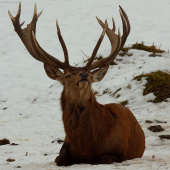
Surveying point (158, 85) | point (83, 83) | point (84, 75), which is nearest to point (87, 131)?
point (83, 83)

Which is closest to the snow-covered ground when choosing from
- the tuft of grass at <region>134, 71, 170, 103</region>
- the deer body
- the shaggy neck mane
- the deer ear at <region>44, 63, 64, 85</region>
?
the tuft of grass at <region>134, 71, 170, 103</region>

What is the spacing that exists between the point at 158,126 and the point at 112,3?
23.1 metres

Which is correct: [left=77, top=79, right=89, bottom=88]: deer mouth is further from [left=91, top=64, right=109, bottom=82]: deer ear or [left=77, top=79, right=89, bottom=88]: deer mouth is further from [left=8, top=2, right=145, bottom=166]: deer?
[left=91, top=64, right=109, bottom=82]: deer ear

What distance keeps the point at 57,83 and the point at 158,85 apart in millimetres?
3994

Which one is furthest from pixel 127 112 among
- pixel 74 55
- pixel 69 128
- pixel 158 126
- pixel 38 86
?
pixel 74 55

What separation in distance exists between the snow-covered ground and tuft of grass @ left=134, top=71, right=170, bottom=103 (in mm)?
182

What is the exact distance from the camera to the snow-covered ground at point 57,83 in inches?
309

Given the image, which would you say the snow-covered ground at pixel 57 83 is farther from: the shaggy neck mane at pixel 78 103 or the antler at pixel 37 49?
the antler at pixel 37 49

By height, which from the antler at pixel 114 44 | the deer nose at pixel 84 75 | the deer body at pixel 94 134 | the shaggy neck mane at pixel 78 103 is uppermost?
the antler at pixel 114 44

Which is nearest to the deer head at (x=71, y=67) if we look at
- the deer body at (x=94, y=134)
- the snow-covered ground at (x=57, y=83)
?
the deer body at (x=94, y=134)

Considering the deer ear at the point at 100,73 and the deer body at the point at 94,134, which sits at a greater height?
the deer ear at the point at 100,73

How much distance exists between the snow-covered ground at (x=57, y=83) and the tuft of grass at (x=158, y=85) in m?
0.18

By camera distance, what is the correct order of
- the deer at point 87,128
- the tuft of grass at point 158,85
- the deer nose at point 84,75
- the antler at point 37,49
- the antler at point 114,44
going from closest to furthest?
the deer nose at point 84,75 → the deer at point 87,128 → the antler at point 37,49 → the antler at point 114,44 → the tuft of grass at point 158,85

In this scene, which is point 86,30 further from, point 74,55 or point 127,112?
point 127,112
